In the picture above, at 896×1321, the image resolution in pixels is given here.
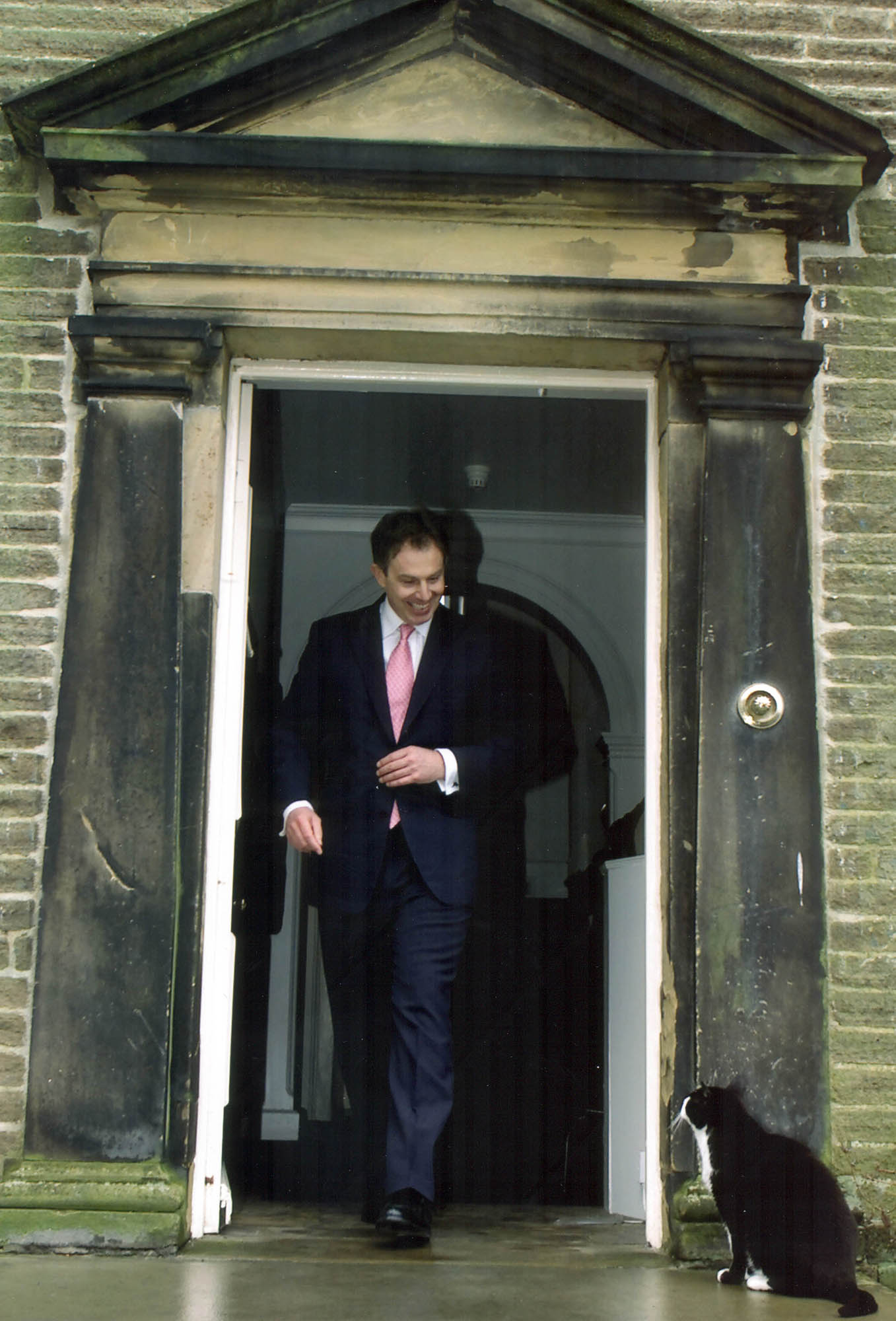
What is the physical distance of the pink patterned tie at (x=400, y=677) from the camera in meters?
4.66

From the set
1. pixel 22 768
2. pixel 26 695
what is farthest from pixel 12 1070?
pixel 26 695

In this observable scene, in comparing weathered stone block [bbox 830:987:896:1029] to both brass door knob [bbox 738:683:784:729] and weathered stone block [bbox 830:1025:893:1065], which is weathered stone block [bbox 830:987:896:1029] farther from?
brass door knob [bbox 738:683:784:729]

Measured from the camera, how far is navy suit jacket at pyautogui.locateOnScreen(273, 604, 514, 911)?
14.6 ft

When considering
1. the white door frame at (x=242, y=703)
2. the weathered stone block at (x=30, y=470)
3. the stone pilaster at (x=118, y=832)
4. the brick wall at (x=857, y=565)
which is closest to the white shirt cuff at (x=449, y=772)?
the white door frame at (x=242, y=703)

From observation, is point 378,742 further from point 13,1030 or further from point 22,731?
point 13,1030

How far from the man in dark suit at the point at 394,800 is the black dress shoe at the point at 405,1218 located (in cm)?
12

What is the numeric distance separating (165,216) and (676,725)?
209cm

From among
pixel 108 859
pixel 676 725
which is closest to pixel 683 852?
pixel 676 725

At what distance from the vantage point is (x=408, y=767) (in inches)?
170

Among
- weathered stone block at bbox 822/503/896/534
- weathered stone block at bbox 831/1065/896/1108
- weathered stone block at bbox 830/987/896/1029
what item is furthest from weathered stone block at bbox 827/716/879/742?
weathered stone block at bbox 831/1065/896/1108

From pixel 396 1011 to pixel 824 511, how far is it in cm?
191

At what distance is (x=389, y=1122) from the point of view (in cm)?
411

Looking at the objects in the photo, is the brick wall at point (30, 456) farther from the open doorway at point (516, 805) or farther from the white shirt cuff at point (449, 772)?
the white shirt cuff at point (449, 772)

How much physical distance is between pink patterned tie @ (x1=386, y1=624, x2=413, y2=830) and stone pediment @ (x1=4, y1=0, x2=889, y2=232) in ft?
4.54
